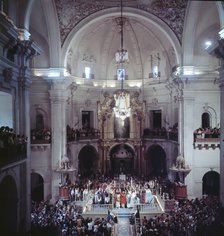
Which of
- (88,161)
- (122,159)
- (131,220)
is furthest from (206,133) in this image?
(88,161)

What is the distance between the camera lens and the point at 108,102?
26.8m

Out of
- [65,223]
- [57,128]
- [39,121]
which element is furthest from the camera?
[39,121]

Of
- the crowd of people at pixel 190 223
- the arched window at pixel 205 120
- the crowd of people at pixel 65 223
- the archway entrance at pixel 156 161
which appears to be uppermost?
the arched window at pixel 205 120

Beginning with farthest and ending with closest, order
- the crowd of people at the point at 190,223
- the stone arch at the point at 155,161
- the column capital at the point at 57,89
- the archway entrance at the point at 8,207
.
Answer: the stone arch at the point at 155,161 < the column capital at the point at 57,89 < the archway entrance at the point at 8,207 < the crowd of people at the point at 190,223

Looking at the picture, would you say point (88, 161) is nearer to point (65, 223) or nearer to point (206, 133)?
point (206, 133)

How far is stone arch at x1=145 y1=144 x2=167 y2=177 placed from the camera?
2672 centimetres

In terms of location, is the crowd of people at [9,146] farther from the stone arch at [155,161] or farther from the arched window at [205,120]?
the stone arch at [155,161]

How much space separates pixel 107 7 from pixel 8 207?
13.7 metres

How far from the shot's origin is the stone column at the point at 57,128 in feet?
68.5

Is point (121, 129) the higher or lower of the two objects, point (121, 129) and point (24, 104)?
the lower

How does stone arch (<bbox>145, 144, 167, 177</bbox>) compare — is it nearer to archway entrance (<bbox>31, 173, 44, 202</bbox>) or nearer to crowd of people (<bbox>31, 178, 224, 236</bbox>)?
crowd of people (<bbox>31, 178, 224, 236</bbox>)

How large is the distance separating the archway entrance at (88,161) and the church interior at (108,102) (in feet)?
0.27

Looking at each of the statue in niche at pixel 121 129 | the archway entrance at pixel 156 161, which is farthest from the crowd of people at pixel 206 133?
the statue in niche at pixel 121 129

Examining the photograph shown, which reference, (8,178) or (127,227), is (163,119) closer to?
(127,227)
